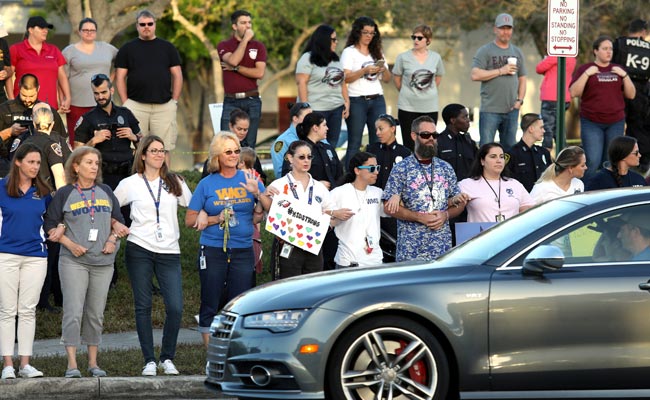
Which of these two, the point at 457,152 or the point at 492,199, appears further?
the point at 457,152

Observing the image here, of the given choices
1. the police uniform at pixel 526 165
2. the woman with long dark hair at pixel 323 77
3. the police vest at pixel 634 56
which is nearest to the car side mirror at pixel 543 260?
the police uniform at pixel 526 165

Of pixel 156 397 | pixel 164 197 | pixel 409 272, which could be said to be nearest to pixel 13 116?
pixel 164 197

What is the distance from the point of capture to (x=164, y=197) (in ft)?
36.0

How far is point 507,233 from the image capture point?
29.1ft

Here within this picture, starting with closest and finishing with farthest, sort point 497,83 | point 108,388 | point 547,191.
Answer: point 108,388
point 547,191
point 497,83

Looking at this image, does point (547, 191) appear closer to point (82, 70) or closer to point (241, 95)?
point (241, 95)

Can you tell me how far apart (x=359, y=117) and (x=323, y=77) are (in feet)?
2.71

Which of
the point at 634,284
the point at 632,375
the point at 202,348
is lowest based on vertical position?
the point at 202,348

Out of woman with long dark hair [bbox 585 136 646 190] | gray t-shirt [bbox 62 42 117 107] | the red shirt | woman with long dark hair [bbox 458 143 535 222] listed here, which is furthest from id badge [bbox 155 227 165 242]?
gray t-shirt [bbox 62 42 117 107]

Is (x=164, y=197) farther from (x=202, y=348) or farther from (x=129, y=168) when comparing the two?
(x=129, y=168)

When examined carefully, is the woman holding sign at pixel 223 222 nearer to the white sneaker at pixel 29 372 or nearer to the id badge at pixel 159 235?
the id badge at pixel 159 235

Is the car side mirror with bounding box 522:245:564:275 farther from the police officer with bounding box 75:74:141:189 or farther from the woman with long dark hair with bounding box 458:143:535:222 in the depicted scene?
the police officer with bounding box 75:74:141:189

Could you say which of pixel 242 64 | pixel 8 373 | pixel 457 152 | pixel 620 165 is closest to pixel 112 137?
pixel 242 64

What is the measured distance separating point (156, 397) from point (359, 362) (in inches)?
109
